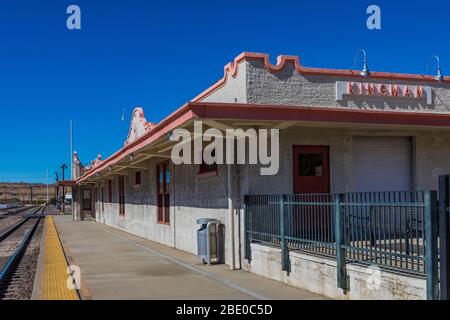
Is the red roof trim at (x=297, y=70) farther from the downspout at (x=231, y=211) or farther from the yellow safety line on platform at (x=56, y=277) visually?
the yellow safety line on platform at (x=56, y=277)

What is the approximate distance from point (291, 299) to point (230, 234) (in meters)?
3.55

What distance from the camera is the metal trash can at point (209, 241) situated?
40.0ft

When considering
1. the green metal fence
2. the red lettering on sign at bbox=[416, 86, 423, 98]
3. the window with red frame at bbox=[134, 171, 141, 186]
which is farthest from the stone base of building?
the window with red frame at bbox=[134, 171, 141, 186]

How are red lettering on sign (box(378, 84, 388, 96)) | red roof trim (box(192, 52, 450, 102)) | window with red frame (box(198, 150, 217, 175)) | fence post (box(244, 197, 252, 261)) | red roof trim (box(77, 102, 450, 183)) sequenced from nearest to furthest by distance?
red roof trim (box(77, 102, 450, 183))
fence post (box(244, 197, 252, 261))
red roof trim (box(192, 52, 450, 102))
red lettering on sign (box(378, 84, 388, 96))
window with red frame (box(198, 150, 217, 175))

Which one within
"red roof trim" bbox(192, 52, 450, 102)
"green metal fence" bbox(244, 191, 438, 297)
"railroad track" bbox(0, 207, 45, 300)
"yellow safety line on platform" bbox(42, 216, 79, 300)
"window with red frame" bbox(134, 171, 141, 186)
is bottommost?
"railroad track" bbox(0, 207, 45, 300)

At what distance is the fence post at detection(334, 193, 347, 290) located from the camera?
7758 mm

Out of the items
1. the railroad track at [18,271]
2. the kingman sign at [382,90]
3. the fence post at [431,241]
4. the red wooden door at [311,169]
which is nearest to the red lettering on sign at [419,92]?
the kingman sign at [382,90]

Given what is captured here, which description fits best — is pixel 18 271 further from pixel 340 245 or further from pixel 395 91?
pixel 395 91

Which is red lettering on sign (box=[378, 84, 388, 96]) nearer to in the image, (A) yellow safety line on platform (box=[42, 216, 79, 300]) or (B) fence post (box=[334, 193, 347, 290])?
(B) fence post (box=[334, 193, 347, 290])

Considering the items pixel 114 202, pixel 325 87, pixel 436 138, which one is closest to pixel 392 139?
pixel 436 138

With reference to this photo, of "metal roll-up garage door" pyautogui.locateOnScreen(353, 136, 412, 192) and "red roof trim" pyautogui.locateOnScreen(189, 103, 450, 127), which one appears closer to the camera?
"red roof trim" pyautogui.locateOnScreen(189, 103, 450, 127)

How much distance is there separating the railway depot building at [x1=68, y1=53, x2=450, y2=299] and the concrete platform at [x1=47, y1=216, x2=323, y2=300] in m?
0.46

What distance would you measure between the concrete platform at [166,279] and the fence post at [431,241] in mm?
2453
